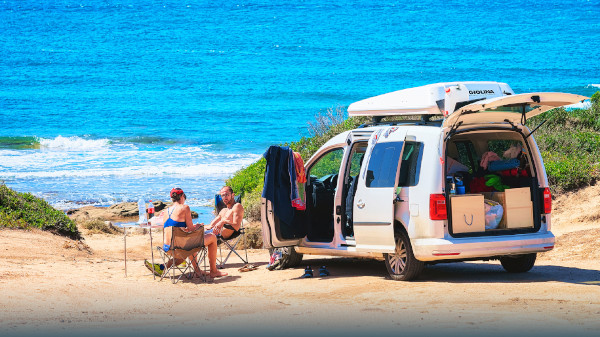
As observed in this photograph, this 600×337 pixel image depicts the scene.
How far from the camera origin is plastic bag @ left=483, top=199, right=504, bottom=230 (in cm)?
867

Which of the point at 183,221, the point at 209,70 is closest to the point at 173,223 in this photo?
the point at 183,221

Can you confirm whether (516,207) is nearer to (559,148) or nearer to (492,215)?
(492,215)

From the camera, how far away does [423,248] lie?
8.27m

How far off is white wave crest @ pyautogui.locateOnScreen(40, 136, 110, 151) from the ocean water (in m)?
0.10

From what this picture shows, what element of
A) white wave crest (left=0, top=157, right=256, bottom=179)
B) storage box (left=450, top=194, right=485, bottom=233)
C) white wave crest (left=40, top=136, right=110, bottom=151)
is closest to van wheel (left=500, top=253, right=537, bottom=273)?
storage box (left=450, top=194, right=485, bottom=233)

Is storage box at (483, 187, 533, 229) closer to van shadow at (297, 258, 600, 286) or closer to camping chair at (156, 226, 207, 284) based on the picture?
van shadow at (297, 258, 600, 286)

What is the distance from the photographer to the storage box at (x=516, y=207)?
28.6 ft

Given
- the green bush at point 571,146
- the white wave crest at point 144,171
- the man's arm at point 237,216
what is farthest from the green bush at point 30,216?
the white wave crest at point 144,171

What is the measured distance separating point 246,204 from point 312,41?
51357mm

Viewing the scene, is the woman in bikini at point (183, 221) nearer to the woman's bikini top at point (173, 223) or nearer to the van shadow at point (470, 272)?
the woman's bikini top at point (173, 223)

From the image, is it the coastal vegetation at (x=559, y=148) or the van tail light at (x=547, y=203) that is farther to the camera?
the coastal vegetation at (x=559, y=148)

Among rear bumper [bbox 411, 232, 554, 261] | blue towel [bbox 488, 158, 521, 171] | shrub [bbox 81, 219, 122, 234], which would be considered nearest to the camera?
rear bumper [bbox 411, 232, 554, 261]

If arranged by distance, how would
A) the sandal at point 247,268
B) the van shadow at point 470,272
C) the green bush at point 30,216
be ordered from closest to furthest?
1. the van shadow at point 470,272
2. the sandal at point 247,268
3. the green bush at point 30,216

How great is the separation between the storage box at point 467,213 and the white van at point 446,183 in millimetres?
11
